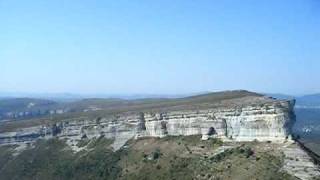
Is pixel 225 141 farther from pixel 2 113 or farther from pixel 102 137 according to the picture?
pixel 2 113

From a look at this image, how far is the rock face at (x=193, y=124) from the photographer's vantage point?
6284 cm

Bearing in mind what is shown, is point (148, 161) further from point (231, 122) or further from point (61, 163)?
point (61, 163)

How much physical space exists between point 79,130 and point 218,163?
32.2m

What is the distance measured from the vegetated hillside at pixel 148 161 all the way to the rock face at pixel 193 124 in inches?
55.4

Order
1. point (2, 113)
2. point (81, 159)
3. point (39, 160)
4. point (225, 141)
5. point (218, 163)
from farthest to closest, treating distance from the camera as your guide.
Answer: point (2, 113)
point (39, 160)
point (81, 159)
point (225, 141)
point (218, 163)

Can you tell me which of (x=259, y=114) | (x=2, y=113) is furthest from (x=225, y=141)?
(x=2, y=113)

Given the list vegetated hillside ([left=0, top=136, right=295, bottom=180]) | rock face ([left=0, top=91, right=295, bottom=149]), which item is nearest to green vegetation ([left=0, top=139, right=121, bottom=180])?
vegetated hillside ([left=0, top=136, right=295, bottom=180])

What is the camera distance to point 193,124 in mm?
71812

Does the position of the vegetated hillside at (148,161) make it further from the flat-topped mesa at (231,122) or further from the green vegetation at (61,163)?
the flat-topped mesa at (231,122)

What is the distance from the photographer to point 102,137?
8356 cm

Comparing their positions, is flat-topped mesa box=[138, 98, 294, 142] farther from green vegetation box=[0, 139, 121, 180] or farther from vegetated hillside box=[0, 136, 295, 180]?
green vegetation box=[0, 139, 121, 180]

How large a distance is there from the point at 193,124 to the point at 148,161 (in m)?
7.54

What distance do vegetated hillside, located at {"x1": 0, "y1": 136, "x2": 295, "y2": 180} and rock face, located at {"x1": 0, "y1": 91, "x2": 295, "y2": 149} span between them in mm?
1407

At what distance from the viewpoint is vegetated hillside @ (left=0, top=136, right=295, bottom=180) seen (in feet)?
188
